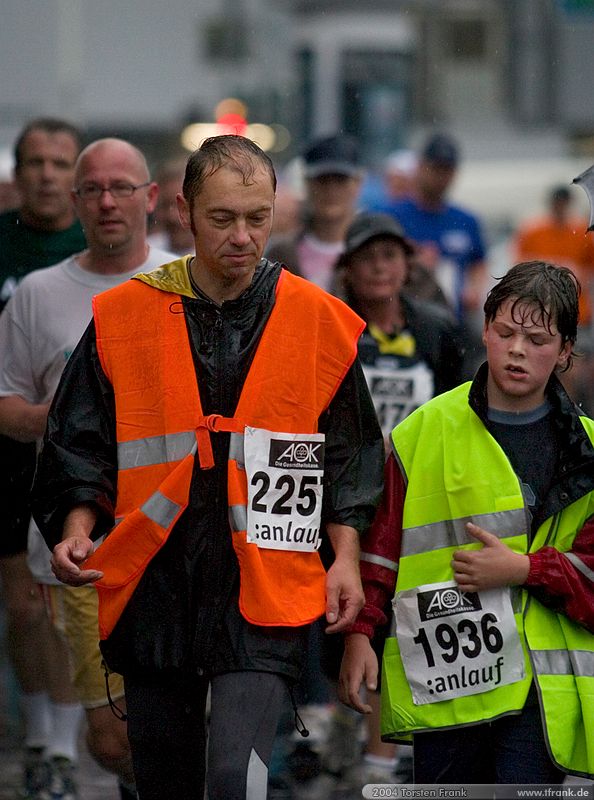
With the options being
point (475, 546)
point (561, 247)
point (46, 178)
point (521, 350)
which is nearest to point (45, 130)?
point (46, 178)

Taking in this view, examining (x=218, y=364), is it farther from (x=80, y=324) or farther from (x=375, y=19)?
(x=375, y=19)

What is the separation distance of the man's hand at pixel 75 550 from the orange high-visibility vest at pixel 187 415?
0.08 meters

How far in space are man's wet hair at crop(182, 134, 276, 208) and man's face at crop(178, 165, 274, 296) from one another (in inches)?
0.6

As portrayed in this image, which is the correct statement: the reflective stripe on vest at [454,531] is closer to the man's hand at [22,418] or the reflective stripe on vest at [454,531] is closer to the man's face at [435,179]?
the man's hand at [22,418]

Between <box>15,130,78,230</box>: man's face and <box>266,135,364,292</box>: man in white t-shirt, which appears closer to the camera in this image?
<box>15,130,78,230</box>: man's face

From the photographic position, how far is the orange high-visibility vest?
4.82 meters

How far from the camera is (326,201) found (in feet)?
29.9

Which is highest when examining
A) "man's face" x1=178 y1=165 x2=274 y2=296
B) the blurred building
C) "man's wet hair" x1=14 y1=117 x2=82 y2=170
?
the blurred building

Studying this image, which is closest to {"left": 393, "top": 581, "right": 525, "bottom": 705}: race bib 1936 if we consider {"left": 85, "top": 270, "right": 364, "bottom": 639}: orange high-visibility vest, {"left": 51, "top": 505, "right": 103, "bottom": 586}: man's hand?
{"left": 85, "top": 270, "right": 364, "bottom": 639}: orange high-visibility vest

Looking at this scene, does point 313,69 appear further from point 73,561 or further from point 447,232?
point 73,561

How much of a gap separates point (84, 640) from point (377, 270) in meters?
2.12

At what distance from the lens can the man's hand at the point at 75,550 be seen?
4.70 metres

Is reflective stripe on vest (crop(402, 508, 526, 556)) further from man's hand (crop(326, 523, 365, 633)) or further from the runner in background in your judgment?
the runner in background

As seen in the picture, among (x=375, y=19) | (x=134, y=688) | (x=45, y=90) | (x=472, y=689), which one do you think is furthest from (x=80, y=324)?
(x=45, y=90)
